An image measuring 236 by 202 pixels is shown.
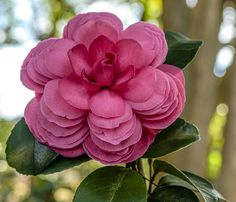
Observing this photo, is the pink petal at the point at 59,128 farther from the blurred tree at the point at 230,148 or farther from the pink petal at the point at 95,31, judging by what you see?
the blurred tree at the point at 230,148

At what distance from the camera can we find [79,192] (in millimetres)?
561

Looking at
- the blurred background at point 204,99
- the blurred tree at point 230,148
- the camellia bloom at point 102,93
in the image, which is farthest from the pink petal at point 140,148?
the blurred tree at point 230,148

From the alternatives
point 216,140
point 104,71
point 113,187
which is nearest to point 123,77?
point 104,71

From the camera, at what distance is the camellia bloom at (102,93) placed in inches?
20.3

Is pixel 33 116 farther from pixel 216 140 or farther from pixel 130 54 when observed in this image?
pixel 216 140

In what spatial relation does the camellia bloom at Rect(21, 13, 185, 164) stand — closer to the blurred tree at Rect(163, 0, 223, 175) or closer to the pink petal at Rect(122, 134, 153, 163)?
the pink petal at Rect(122, 134, 153, 163)

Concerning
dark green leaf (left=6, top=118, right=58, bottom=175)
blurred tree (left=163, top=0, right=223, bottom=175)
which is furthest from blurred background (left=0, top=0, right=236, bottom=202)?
dark green leaf (left=6, top=118, right=58, bottom=175)

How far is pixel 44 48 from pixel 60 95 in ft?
0.21

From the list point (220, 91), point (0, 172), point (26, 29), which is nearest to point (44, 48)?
point (220, 91)

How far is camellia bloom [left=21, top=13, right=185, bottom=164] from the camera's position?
1.69 ft

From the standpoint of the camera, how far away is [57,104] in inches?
20.5

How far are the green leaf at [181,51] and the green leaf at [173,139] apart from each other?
0.26 ft

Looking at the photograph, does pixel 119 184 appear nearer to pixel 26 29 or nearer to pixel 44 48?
pixel 44 48

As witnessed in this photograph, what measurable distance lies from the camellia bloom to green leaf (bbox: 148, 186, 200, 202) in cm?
10
